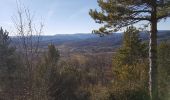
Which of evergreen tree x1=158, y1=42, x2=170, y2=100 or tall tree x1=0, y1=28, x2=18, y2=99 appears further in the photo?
tall tree x1=0, y1=28, x2=18, y2=99

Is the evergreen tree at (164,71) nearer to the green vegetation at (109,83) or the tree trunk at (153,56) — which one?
the green vegetation at (109,83)

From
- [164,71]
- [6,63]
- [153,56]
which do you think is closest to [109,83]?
[164,71]

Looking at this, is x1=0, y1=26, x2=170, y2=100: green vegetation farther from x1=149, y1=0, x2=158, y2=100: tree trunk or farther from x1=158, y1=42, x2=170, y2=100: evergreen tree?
x1=149, y1=0, x2=158, y2=100: tree trunk

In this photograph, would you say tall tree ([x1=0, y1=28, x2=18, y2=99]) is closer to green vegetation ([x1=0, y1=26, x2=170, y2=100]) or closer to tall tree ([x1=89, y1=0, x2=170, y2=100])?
green vegetation ([x1=0, y1=26, x2=170, y2=100])

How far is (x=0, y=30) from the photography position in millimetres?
37875

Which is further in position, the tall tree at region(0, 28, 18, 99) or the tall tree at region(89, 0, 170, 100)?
the tall tree at region(0, 28, 18, 99)

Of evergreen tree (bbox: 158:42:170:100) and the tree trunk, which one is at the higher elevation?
the tree trunk

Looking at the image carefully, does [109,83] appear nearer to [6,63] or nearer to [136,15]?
[6,63]

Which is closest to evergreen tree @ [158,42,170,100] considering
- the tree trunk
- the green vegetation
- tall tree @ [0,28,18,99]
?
the green vegetation

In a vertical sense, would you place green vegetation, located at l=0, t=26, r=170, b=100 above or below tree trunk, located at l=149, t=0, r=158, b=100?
below

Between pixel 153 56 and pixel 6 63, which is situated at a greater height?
pixel 153 56

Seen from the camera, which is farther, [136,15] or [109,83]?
[109,83]

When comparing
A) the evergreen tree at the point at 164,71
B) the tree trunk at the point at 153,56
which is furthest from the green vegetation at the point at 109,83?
the tree trunk at the point at 153,56

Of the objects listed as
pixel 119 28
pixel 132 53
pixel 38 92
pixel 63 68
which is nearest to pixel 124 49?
pixel 132 53
